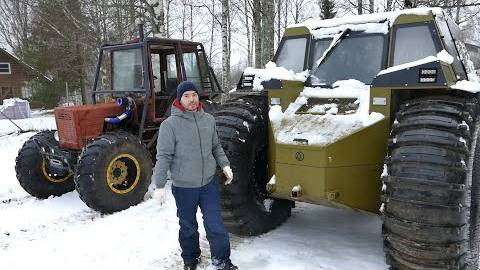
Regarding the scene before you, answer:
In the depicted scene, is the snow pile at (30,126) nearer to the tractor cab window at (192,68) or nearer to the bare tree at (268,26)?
the bare tree at (268,26)

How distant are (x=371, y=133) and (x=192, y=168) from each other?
4.99ft

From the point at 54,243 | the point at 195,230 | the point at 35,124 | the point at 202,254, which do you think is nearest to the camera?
the point at 195,230

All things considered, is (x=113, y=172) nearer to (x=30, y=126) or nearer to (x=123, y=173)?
(x=123, y=173)

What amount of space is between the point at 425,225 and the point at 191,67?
5569mm

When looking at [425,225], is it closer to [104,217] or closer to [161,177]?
[161,177]

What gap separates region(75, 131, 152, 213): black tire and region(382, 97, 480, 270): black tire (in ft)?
12.7

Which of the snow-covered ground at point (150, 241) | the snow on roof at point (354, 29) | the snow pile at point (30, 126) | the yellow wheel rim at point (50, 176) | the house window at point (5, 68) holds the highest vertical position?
the house window at point (5, 68)

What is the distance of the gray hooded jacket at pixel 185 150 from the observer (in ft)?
Answer: 12.6

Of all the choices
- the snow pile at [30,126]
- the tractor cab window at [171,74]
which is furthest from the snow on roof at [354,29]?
the snow pile at [30,126]

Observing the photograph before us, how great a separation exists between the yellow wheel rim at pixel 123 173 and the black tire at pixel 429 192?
394 centimetres

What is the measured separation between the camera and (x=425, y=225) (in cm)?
318

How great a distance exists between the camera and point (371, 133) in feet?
12.7

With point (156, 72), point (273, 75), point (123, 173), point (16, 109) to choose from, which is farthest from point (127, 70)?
point (16, 109)

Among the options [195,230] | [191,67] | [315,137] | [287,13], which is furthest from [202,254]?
[287,13]
